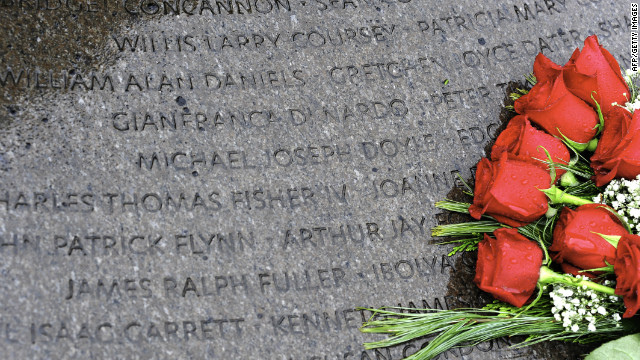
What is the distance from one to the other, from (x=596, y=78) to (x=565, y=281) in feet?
1.96

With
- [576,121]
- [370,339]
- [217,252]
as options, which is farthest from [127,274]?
[576,121]

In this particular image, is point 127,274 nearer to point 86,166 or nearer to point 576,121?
point 86,166

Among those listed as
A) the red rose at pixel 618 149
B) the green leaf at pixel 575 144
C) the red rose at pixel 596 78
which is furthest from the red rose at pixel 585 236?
the red rose at pixel 596 78

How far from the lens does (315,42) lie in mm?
1898

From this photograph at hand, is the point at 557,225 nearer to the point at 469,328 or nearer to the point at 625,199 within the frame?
the point at 625,199

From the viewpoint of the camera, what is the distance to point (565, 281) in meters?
1.47

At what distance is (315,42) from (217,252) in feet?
2.44

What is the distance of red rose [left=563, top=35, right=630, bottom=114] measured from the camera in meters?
1.68

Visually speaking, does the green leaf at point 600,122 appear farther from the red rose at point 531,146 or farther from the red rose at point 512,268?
the red rose at point 512,268

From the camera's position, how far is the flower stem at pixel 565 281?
1.46 metres

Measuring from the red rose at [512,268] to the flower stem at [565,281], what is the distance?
0.02 meters

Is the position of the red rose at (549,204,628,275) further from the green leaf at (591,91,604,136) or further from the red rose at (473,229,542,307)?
the green leaf at (591,91,604,136)

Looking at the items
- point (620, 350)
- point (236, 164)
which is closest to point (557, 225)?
point (620, 350)

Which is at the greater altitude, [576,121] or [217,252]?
[576,121]
